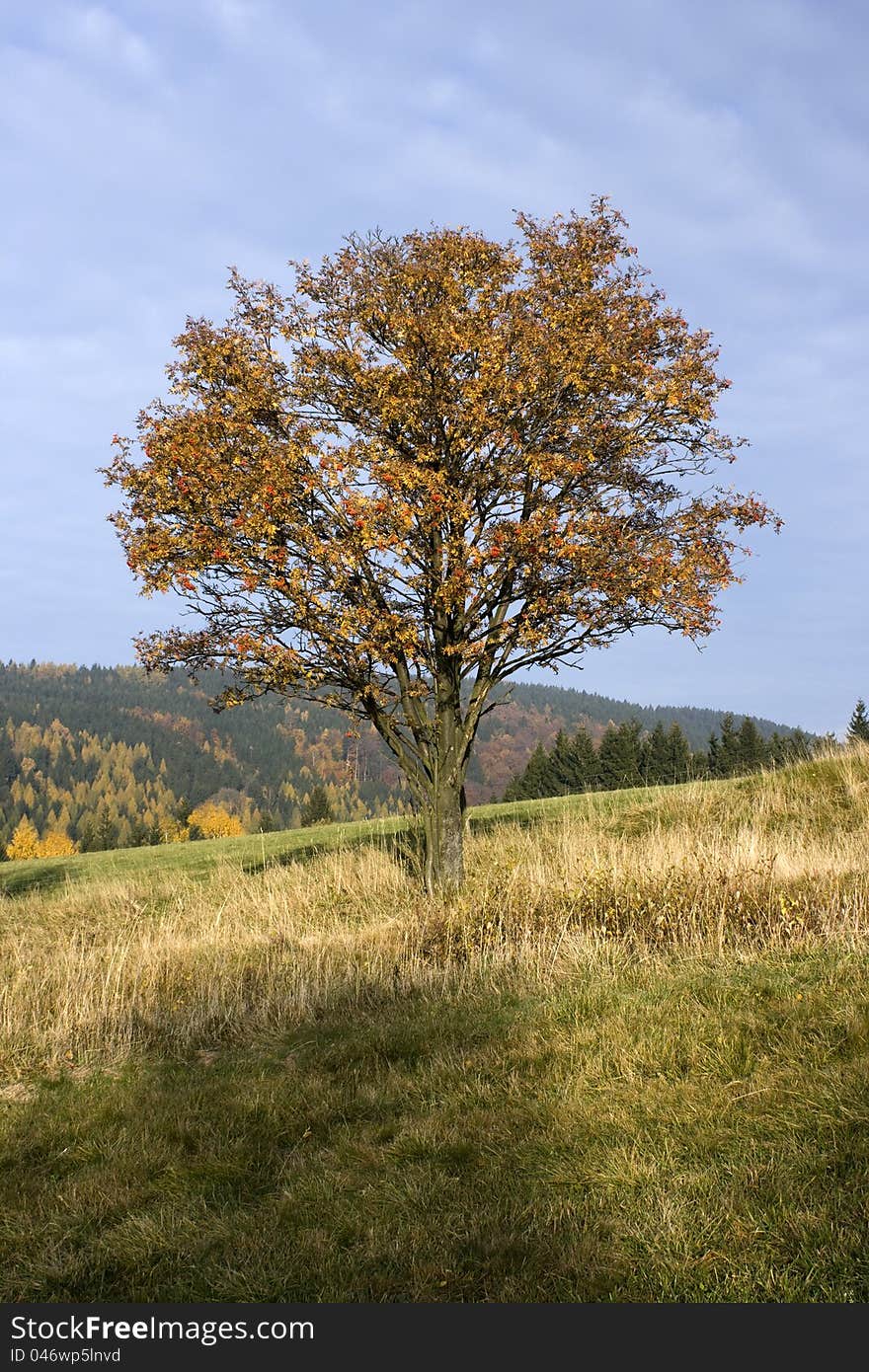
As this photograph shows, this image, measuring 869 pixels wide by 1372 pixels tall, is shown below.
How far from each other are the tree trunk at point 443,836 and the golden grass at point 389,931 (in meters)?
0.46

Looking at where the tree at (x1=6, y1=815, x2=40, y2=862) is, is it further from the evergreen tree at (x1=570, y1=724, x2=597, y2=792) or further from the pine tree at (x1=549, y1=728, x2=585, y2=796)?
the evergreen tree at (x1=570, y1=724, x2=597, y2=792)

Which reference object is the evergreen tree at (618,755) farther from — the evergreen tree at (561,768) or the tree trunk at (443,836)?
the tree trunk at (443,836)

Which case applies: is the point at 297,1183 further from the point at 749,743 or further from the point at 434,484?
the point at 749,743

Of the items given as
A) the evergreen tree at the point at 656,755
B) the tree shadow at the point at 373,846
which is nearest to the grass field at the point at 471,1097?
the tree shadow at the point at 373,846

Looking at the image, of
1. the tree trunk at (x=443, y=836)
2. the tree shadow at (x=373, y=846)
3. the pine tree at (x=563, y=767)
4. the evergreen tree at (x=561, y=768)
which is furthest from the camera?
the evergreen tree at (x=561, y=768)

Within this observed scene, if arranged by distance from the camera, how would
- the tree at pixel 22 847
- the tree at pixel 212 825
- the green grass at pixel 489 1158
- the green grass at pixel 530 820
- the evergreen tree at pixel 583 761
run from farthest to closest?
1. the tree at pixel 212 825
2. the tree at pixel 22 847
3. the evergreen tree at pixel 583 761
4. the green grass at pixel 530 820
5. the green grass at pixel 489 1158

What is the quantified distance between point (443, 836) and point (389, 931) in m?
3.15

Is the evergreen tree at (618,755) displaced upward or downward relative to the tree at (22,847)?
upward

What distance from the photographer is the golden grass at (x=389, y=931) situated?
8602 mm

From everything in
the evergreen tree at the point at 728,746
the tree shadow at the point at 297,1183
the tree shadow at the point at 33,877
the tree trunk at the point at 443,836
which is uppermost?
the evergreen tree at the point at 728,746

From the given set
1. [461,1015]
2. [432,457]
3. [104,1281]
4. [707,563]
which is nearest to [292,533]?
[432,457]

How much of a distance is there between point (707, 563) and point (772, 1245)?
1009 cm

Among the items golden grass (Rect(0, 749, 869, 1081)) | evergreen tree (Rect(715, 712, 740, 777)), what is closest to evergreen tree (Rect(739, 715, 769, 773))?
evergreen tree (Rect(715, 712, 740, 777))

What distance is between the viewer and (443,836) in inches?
551
